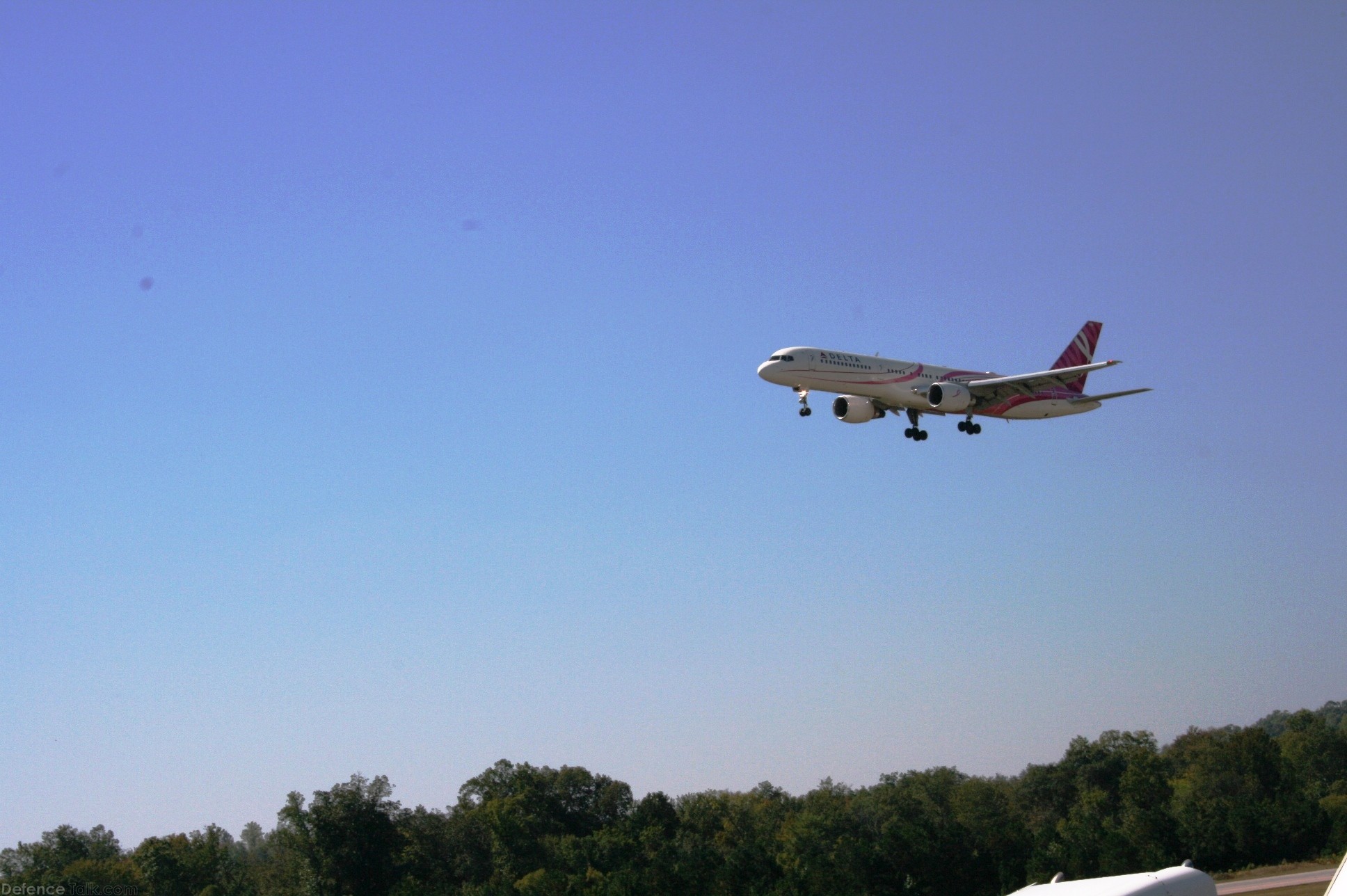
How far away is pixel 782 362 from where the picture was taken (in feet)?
181

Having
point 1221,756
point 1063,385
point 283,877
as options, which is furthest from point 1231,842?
point 283,877

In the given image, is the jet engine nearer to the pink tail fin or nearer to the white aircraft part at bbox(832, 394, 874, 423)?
the white aircraft part at bbox(832, 394, 874, 423)

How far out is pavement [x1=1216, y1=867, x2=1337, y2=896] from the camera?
52.7m

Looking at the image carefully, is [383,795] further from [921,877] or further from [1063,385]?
[1063,385]

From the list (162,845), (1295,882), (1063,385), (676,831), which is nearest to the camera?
(1295,882)

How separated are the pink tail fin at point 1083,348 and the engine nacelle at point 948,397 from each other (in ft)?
58.3

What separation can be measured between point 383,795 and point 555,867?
1320 cm

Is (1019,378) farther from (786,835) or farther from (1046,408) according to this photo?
(786,835)

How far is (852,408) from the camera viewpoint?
59.1 metres

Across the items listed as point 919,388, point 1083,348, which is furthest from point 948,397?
point 1083,348

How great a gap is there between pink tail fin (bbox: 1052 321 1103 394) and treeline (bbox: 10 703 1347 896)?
2758cm

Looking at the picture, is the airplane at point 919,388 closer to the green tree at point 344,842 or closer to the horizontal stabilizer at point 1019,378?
the horizontal stabilizer at point 1019,378

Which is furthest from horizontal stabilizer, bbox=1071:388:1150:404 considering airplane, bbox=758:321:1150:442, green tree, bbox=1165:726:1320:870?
green tree, bbox=1165:726:1320:870

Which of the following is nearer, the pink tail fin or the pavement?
the pavement
